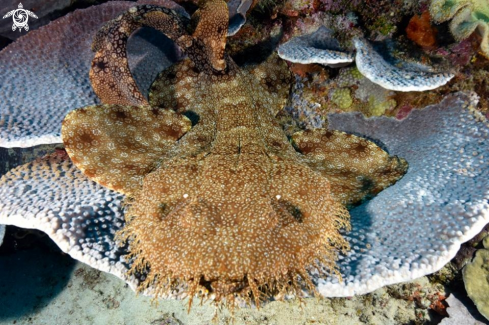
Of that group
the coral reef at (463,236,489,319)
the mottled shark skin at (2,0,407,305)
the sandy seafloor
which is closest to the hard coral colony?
the mottled shark skin at (2,0,407,305)

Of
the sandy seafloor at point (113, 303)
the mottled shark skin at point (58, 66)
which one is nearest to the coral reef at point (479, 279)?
the sandy seafloor at point (113, 303)

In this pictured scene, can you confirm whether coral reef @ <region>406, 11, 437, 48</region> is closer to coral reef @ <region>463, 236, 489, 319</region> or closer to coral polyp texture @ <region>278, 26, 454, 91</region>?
coral polyp texture @ <region>278, 26, 454, 91</region>

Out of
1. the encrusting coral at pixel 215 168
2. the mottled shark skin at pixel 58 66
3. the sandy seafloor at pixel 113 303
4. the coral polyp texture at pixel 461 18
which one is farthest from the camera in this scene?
the sandy seafloor at pixel 113 303

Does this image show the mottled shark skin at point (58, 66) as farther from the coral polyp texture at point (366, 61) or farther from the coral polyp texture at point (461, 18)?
the coral polyp texture at point (461, 18)

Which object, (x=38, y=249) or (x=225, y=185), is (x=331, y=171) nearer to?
(x=225, y=185)

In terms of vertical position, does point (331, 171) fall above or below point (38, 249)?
above

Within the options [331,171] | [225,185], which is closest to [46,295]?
[225,185]
